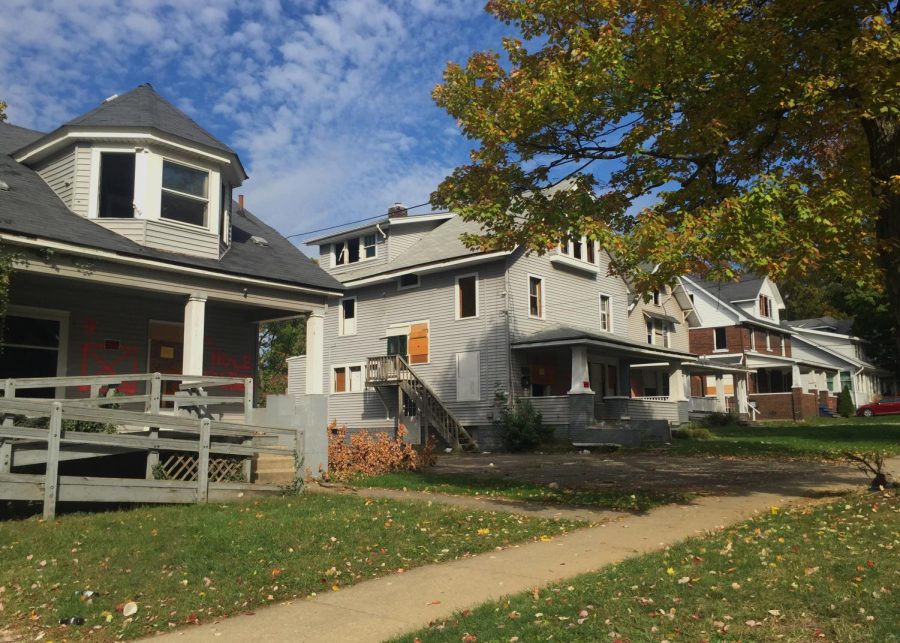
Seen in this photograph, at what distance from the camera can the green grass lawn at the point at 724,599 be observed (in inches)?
191

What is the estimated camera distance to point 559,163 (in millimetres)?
12555

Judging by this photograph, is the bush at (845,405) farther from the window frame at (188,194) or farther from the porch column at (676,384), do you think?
the window frame at (188,194)

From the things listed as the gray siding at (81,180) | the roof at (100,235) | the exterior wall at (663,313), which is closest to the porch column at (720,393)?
the exterior wall at (663,313)

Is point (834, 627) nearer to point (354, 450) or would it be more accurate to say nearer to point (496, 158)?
point (496, 158)

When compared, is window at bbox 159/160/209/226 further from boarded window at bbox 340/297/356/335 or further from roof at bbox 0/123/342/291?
boarded window at bbox 340/297/356/335

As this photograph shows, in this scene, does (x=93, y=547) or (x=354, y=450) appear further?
(x=354, y=450)

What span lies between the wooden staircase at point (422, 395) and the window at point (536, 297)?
5001 millimetres

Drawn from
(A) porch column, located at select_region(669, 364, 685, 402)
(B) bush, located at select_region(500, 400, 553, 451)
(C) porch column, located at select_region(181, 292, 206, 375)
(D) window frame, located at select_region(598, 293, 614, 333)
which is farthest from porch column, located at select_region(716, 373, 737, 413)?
(C) porch column, located at select_region(181, 292, 206, 375)

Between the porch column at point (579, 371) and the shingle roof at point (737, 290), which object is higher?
the shingle roof at point (737, 290)

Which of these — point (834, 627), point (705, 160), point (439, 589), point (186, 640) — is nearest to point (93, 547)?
point (186, 640)

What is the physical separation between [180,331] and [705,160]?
11.9 metres

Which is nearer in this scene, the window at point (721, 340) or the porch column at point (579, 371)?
the porch column at point (579, 371)

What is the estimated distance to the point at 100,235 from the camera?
13758 mm

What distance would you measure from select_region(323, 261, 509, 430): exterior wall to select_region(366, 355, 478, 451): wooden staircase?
752 mm
